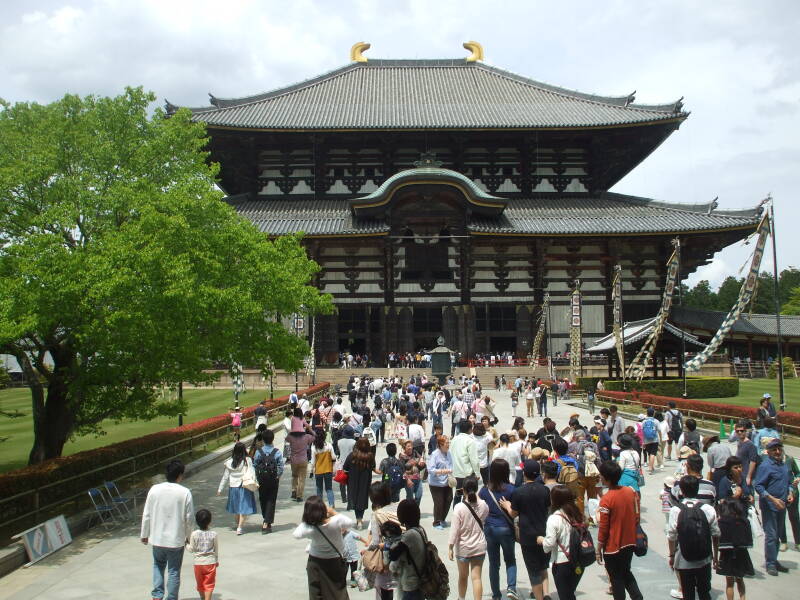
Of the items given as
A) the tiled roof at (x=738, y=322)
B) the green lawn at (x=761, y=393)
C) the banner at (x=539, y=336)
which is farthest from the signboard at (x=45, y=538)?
the tiled roof at (x=738, y=322)

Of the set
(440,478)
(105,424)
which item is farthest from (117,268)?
(105,424)

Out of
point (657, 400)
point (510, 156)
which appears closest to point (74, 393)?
point (657, 400)

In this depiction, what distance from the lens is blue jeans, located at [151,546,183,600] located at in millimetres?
8195

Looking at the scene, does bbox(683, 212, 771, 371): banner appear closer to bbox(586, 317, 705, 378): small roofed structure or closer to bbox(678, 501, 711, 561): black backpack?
bbox(586, 317, 705, 378): small roofed structure

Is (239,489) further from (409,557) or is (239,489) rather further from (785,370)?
(785,370)

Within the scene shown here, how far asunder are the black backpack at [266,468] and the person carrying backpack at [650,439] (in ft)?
29.4

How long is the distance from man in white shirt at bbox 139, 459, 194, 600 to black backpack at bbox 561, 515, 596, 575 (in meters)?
4.50

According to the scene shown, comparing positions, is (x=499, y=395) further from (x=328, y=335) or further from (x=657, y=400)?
(x=328, y=335)

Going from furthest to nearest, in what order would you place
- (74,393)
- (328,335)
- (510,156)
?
(510,156)
(328,335)
(74,393)

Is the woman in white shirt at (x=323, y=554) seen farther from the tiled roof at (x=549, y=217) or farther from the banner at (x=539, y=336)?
the tiled roof at (x=549, y=217)

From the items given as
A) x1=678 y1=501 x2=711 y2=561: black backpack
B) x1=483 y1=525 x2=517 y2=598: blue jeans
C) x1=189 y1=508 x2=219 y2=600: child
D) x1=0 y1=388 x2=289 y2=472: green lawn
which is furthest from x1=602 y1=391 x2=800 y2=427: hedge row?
x1=189 y1=508 x2=219 y2=600: child

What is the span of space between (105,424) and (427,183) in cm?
2514

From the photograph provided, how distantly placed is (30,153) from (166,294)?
17.7 ft

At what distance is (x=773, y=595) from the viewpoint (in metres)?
8.71
